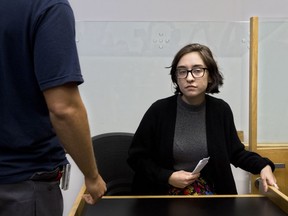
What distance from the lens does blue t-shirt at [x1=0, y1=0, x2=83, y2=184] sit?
831mm

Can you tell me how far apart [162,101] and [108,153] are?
47 centimetres

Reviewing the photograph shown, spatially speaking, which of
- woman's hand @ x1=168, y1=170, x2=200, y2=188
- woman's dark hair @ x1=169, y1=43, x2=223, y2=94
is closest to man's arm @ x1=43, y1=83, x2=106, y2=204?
woman's hand @ x1=168, y1=170, x2=200, y2=188

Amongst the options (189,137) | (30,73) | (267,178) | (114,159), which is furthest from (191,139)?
(30,73)

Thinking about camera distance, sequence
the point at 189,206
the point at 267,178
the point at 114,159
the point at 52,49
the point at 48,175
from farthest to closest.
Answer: the point at 114,159
the point at 267,178
the point at 189,206
the point at 48,175
the point at 52,49

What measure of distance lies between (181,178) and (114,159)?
1.98 ft

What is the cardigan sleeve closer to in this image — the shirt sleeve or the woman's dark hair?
the woman's dark hair

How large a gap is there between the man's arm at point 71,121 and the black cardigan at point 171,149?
27.2 inches

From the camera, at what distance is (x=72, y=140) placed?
2.96ft

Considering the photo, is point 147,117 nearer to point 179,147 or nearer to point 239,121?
point 179,147

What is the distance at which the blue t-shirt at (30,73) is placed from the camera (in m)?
0.83

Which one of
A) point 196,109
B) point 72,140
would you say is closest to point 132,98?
point 196,109

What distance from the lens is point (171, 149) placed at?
1.62 m

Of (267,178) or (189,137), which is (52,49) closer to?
(189,137)

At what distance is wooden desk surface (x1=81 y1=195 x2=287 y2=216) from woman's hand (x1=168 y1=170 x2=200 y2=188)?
8 cm
